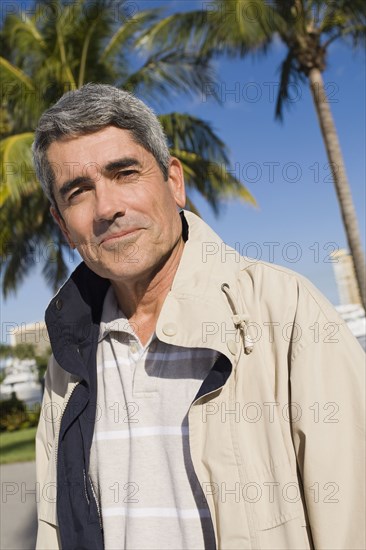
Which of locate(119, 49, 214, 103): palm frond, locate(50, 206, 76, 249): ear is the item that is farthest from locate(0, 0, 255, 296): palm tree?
locate(50, 206, 76, 249): ear

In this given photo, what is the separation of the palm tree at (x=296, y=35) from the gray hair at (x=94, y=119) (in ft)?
29.2

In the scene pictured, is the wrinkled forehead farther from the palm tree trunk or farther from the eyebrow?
the palm tree trunk

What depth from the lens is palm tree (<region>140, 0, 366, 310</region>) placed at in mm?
10094

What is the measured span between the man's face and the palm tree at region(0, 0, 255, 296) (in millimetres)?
9003

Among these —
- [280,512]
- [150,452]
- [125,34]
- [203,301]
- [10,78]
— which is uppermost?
[125,34]

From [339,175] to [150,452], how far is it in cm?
1021

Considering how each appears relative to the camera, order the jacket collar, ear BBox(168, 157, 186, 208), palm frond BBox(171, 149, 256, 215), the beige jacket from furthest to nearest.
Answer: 1. palm frond BBox(171, 149, 256, 215)
2. ear BBox(168, 157, 186, 208)
3. the jacket collar
4. the beige jacket

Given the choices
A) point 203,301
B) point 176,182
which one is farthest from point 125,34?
point 203,301

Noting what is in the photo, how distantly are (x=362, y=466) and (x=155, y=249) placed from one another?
82 centimetres

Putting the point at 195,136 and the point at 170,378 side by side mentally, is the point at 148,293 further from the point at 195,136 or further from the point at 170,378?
the point at 195,136

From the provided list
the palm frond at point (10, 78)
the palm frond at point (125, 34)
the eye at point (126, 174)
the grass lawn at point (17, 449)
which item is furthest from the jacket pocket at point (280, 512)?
the palm frond at point (125, 34)

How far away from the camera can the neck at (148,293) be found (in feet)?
5.81

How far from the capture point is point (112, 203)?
5.52 feet

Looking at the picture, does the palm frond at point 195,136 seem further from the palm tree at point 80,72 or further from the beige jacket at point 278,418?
the beige jacket at point 278,418
